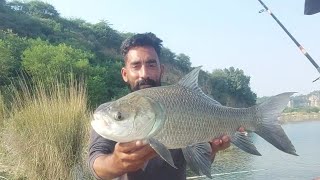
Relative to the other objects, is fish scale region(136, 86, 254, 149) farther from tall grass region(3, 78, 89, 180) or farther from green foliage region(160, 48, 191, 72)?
green foliage region(160, 48, 191, 72)

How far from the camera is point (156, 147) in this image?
1936 mm

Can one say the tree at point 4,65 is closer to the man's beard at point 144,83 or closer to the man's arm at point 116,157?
the man's beard at point 144,83

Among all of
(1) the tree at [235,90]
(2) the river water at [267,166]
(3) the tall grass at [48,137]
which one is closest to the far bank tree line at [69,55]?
(1) the tree at [235,90]

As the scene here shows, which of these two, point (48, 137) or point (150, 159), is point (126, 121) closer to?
point (150, 159)

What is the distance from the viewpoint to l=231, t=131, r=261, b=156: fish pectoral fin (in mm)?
2334

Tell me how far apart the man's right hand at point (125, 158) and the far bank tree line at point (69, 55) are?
406 cm

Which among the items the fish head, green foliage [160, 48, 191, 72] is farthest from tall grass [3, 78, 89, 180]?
green foliage [160, 48, 191, 72]

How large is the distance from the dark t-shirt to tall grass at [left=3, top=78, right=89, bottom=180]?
3935 millimetres

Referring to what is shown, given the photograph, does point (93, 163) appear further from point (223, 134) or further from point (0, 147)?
point (0, 147)

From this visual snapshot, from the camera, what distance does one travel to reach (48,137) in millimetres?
6582

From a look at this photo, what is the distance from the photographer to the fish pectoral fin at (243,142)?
2334 mm

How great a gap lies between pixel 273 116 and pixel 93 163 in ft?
3.51

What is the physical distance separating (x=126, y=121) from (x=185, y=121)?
33 cm

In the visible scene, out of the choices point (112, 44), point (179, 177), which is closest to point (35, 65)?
point (179, 177)
